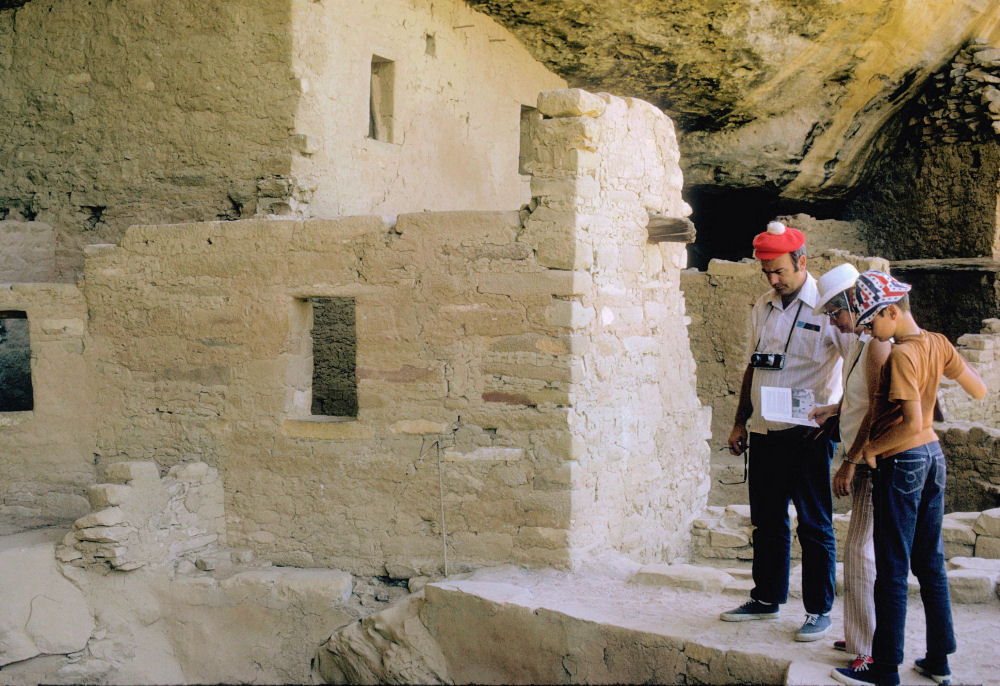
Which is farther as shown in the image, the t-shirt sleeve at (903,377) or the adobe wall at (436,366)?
the adobe wall at (436,366)

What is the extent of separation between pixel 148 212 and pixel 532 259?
2912 millimetres

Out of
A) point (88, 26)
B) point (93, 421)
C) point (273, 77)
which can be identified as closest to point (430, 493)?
point (93, 421)

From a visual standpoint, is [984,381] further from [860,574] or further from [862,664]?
[862,664]

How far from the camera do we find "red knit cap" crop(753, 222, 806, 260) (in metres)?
3.79

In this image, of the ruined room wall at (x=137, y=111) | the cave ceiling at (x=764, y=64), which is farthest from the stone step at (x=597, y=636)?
the cave ceiling at (x=764, y=64)

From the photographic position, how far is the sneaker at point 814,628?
3641 mm

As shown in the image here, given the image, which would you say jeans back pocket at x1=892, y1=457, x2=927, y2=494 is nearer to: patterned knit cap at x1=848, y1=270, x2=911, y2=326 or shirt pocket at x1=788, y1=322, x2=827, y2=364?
patterned knit cap at x1=848, y1=270, x2=911, y2=326

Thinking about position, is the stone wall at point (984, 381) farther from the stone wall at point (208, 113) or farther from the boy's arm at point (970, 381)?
the boy's arm at point (970, 381)

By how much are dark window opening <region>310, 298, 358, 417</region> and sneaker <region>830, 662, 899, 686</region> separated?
4.01 meters

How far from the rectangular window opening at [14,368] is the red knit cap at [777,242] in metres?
5.24

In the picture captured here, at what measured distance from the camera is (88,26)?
630cm

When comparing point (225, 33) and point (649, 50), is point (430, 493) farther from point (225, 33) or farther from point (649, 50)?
point (649, 50)

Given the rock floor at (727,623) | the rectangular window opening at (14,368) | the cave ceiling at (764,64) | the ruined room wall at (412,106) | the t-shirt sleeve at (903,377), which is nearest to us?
the t-shirt sleeve at (903,377)

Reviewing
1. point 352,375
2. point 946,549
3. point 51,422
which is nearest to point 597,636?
point 946,549
